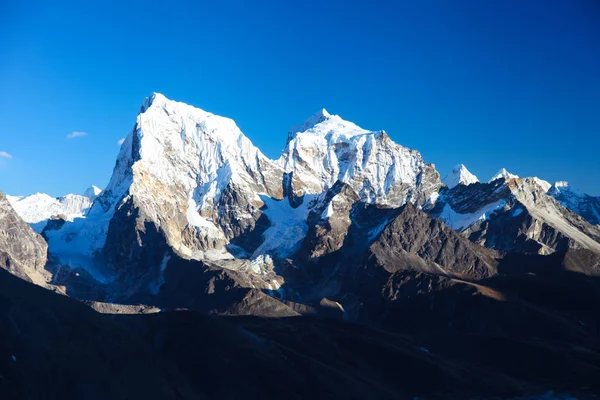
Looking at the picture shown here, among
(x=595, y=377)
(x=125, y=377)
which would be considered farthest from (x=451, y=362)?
(x=125, y=377)

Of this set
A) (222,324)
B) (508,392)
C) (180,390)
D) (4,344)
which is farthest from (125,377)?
(508,392)

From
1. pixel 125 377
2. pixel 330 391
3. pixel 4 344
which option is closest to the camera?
pixel 4 344

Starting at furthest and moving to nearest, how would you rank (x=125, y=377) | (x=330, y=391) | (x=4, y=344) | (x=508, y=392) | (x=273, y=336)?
(x=273, y=336) → (x=508, y=392) → (x=330, y=391) → (x=125, y=377) → (x=4, y=344)

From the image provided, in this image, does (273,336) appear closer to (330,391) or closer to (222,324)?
(222,324)

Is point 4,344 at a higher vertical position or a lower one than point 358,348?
lower

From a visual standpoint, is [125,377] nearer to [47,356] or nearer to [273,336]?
[47,356]

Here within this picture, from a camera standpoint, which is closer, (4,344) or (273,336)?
(4,344)
